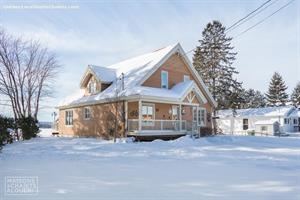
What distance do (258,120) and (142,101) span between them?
2932 cm

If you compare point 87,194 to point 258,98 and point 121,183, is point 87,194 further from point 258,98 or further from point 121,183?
point 258,98

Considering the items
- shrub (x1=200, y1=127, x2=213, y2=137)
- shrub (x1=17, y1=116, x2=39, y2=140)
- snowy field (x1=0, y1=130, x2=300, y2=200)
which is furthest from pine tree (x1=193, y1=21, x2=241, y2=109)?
snowy field (x1=0, y1=130, x2=300, y2=200)

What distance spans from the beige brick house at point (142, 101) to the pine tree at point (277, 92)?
42254mm

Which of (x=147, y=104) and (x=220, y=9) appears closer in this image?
(x=220, y=9)

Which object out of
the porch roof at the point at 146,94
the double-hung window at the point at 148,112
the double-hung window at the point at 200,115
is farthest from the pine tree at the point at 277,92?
the double-hung window at the point at 148,112

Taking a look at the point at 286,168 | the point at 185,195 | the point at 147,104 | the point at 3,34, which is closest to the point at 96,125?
the point at 147,104

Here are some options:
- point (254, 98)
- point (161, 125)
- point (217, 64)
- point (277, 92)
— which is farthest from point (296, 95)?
point (161, 125)

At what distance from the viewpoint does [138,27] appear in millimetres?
15180

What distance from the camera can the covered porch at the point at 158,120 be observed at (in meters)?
19.0

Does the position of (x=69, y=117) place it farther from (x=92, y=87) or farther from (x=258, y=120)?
(x=258, y=120)

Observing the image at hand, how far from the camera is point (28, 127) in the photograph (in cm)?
2217

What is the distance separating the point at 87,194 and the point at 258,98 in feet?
276

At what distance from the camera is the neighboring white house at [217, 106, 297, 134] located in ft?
131

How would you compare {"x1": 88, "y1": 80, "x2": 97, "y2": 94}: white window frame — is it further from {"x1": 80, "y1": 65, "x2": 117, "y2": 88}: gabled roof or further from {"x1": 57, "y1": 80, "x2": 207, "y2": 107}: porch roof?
{"x1": 57, "y1": 80, "x2": 207, "y2": 107}: porch roof
